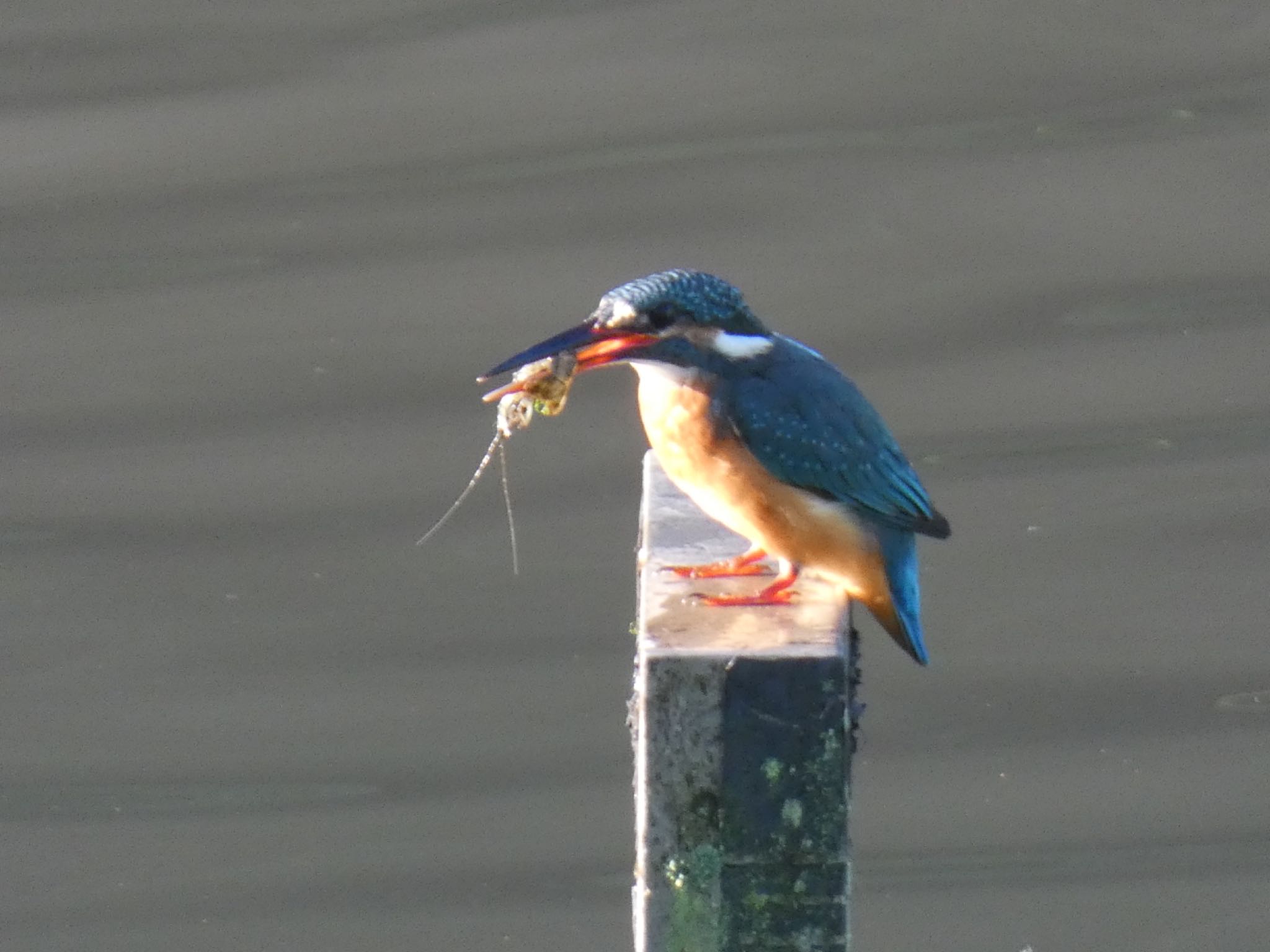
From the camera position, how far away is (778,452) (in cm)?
338

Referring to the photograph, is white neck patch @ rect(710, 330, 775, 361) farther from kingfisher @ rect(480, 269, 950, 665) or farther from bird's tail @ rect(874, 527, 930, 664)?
bird's tail @ rect(874, 527, 930, 664)

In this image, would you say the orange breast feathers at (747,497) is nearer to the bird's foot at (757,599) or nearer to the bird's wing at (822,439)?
the bird's wing at (822,439)

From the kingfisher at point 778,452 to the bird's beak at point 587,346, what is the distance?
0.06 ft

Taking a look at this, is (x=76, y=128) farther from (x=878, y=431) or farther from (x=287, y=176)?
(x=878, y=431)

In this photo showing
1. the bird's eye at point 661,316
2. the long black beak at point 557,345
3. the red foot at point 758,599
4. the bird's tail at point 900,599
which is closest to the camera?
the red foot at point 758,599

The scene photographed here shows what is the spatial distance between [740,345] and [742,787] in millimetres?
940

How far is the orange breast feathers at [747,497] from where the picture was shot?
3.35 meters

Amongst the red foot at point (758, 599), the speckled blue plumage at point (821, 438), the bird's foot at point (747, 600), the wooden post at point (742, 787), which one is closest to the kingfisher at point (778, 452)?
the speckled blue plumage at point (821, 438)

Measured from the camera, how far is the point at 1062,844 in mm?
5414

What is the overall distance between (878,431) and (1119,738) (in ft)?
7.48

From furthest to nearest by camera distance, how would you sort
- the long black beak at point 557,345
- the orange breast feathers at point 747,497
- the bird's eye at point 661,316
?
1. the orange breast feathers at point 747,497
2. the bird's eye at point 661,316
3. the long black beak at point 557,345

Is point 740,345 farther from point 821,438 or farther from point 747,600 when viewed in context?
point 747,600

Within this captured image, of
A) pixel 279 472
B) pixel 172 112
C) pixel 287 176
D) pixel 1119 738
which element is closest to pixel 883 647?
pixel 1119 738

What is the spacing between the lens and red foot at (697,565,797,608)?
2848mm
